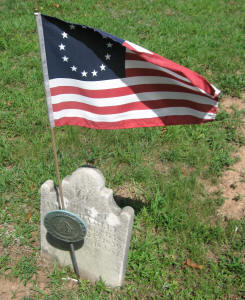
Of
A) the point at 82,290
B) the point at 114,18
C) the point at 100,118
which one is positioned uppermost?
the point at 114,18

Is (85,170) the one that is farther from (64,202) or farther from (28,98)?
(28,98)

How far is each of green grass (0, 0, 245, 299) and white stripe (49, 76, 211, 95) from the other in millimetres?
1475

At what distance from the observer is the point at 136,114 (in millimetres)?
2641

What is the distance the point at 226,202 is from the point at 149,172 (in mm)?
886

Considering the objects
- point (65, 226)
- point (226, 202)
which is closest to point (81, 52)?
point (65, 226)

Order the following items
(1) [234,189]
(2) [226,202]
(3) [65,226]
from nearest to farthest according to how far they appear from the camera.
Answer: (3) [65,226] → (2) [226,202] → (1) [234,189]

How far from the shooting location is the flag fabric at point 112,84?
2398mm

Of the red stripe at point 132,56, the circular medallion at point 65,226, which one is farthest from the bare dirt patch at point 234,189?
the red stripe at point 132,56

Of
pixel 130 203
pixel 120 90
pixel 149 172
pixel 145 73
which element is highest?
pixel 145 73

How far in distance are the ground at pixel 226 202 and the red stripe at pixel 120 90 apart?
151 cm

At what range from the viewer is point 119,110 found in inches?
104

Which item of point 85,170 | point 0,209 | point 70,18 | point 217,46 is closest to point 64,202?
point 85,170

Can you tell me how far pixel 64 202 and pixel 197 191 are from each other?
1686 millimetres

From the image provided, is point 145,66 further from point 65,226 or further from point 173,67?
point 65,226
